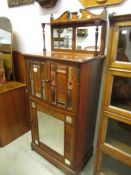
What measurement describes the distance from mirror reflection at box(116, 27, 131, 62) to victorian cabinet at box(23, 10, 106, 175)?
0.23 m

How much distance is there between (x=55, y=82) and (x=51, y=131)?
584 millimetres

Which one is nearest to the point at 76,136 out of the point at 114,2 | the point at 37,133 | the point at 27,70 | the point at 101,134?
the point at 101,134

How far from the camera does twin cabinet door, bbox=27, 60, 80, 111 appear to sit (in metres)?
1.16

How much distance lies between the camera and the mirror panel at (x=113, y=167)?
1285mm

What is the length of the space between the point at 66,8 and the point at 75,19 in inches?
8.5

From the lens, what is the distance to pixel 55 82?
1.27 metres

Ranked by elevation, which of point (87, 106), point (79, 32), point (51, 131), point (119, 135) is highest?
point (79, 32)

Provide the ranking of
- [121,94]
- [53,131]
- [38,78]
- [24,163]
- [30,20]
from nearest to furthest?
1. [121,94]
2. [38,78]
3. [53,131]
4. [24,163]
5. [30,20]

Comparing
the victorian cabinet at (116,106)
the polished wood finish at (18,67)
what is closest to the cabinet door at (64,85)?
the victorian cabinet at (116,106)

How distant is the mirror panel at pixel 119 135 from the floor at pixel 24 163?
0.58 m

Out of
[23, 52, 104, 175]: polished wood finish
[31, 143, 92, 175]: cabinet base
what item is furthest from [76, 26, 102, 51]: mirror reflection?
[31, 143, 92, 175]: cabinet base

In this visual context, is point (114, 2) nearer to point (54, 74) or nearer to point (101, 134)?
point (54, 74)

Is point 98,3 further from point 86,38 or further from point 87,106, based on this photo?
point 87,106

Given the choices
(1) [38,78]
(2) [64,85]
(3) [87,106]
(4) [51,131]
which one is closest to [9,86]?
(1) [38,78]
